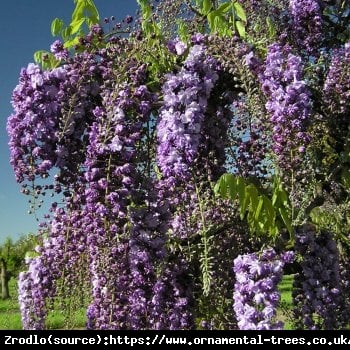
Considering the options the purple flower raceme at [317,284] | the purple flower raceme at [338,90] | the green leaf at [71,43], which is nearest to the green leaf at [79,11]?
the green leaf at [71,43]

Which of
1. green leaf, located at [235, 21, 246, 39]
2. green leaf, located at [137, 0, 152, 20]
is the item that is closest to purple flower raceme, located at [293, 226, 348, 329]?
green leaf, located at [235, 21, 246, 39]

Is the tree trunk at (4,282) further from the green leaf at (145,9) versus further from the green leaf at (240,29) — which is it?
the green leaf at (240,29)

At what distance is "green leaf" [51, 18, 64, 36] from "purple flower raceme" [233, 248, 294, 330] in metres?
1.65

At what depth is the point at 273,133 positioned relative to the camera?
2871mm

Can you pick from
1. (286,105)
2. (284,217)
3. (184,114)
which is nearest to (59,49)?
(184,114)

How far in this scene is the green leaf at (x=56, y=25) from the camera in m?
3.30

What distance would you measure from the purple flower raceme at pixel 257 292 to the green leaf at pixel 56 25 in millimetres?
1650

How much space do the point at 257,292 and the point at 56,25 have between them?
183cm

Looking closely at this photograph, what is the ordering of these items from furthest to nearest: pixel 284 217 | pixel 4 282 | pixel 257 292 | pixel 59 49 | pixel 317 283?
pixel 4 282 < pixel 317 283 < pixel 59 49 < pixel 284 217 < pixel 257 292

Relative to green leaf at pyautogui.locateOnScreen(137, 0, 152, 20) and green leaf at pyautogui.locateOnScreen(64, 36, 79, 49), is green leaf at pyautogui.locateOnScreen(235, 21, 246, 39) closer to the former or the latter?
green leaf at pyautogui.locateOnScreen(137, 0, 152, 20)

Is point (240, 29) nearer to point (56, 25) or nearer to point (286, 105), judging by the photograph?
point (286, 105)

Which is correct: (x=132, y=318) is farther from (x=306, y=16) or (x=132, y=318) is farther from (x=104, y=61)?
(x=306, y=16)

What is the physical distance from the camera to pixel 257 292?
2.60 meters
